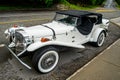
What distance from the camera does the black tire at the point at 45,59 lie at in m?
4.12

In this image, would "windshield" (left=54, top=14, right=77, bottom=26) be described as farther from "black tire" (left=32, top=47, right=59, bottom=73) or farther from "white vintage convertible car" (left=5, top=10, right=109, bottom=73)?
"black tire" (left=32, top=47, right=59, bottom=73)

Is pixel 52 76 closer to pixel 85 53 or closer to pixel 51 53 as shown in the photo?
pixel 51 53

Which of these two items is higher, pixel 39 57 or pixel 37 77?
pixel 39 57

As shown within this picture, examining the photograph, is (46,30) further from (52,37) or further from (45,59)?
(45,59)

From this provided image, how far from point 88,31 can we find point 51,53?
2.14 meters

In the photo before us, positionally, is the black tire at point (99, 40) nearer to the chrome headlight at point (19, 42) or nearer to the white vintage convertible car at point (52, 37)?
the white vintage convertible car at point (52, 37)

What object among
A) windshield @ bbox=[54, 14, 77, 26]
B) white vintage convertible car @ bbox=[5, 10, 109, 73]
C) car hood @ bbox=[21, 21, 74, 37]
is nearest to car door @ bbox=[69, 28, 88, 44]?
white vintage convertible car @ bbox=[5, 10, 109, 73]

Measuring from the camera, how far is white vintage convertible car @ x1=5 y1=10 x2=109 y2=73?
13.9 feet

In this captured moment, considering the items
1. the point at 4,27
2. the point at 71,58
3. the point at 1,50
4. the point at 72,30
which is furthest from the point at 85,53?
the point at 4,27

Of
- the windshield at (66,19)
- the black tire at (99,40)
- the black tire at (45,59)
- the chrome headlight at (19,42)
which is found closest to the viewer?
the black tire at (45,59)

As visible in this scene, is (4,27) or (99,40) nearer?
(99,40)

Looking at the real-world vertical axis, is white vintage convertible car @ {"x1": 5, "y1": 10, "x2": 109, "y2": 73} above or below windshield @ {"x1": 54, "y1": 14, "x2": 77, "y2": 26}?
below

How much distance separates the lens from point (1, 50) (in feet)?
18.2

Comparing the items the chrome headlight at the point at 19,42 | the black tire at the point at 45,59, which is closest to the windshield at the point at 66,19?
the black tire at the point at 45,59
